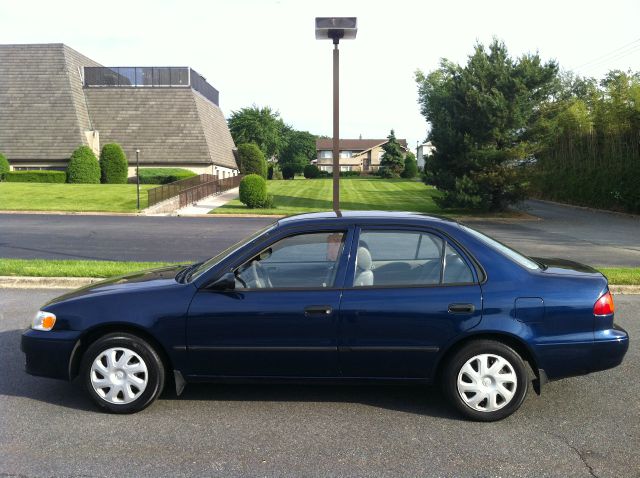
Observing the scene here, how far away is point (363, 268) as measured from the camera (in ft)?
14.1

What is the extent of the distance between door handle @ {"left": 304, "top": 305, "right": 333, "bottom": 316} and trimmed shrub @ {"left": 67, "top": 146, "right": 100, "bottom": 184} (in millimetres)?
38630

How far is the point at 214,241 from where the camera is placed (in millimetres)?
16078

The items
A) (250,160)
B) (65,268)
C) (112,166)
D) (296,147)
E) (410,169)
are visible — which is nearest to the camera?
(65,268)

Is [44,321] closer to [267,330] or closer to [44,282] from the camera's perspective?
[267,330]

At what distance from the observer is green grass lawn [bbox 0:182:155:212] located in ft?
90.6

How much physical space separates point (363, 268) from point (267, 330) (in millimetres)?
854

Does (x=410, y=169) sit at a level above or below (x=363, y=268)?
above

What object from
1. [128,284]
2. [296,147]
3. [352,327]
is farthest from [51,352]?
[296,147]

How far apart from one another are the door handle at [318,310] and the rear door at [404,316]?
10 centimetres

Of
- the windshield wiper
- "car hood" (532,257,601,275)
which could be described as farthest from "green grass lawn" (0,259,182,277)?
"car hood" (532,257,601,275)

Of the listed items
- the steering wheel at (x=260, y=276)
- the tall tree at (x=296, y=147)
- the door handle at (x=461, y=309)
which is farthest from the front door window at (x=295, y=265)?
the tall tree at (x=296, y=147)

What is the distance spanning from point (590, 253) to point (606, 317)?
11.4m

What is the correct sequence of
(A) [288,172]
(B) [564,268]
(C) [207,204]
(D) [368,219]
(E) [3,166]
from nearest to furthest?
(D) [368,219] → (B) [564,268] → (C) [207,204] → (E) [3,166] → (A) [288,172]

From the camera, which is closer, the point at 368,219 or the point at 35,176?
the point at 368,219
